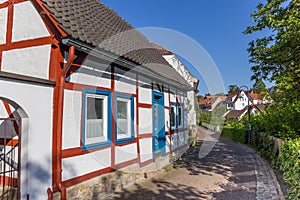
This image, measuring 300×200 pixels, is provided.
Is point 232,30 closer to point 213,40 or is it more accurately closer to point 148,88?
point 213,40

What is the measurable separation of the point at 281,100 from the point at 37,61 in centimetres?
839

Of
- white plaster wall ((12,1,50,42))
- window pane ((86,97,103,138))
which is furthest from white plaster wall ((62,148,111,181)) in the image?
white plaster wall ((12,1,50,42))

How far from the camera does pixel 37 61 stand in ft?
14.8

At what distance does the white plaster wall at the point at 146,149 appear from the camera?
740 centimetres

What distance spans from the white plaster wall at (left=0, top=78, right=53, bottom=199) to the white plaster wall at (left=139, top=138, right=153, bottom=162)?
359 cm

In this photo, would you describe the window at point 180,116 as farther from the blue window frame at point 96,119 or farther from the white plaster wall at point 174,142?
the blue window frame at point 96,119

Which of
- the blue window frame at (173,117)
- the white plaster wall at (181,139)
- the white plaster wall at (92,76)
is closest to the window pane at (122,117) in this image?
the white plaster wall at (92,76)

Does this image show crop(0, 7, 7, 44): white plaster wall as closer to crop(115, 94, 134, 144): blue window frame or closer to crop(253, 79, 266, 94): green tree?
crop(115, 94, 134, 144): blue window frame

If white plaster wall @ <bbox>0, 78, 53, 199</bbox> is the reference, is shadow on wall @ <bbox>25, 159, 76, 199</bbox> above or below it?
below

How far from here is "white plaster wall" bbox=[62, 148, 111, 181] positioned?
14.7 feet

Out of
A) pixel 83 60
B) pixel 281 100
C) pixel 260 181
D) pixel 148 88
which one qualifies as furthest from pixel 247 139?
pixel 83 60

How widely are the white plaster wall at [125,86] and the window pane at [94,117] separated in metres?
0.70

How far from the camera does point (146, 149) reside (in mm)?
7707

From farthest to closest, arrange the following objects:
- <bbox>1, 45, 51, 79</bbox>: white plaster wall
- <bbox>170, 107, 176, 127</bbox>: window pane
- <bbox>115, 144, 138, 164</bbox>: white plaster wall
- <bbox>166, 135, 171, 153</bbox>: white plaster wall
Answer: <bbox>170, 107, 176, 127</bbox>: window pane < <bbox>166, 135, 171, 153</bbox>: white plaster wall < <bbox>115, 144, 138, 164</bbox>: white plaster wall < <bbox>1, 45, 51, 79</bbox>: white plaster wall
